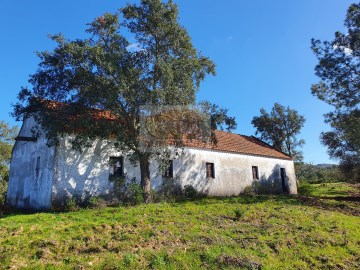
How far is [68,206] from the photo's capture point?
1528cm

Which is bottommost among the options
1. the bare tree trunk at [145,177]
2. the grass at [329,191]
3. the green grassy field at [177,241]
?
the green grassy field at [177,241]

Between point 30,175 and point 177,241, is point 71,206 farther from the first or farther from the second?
point 177,241

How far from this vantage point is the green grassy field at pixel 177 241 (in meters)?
8.10

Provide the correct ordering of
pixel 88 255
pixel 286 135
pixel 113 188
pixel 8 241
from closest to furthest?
pixel 88 255 → pixel 8 241 → pixel 113 188 → pixel 286 135

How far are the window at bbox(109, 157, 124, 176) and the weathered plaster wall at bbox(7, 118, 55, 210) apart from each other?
347cm

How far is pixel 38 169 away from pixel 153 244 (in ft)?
39.1

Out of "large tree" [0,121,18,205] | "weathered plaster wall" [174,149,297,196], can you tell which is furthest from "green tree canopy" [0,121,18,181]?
"weathered plaster wall" [174,149,297,196]

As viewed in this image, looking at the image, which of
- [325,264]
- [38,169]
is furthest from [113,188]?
[325,264]

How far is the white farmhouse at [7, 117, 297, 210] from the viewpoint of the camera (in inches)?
650

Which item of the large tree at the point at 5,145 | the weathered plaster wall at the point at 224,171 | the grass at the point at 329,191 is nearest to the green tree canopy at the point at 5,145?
the large tree at the point at 5,145

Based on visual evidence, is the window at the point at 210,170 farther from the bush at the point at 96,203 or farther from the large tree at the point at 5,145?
the large tree at the point at 5,145

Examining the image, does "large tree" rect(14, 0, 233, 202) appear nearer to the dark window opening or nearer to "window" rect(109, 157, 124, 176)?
"window" rect(109, 157, 124, 176)

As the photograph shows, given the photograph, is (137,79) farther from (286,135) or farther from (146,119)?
(286,135)

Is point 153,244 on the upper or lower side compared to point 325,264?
upper
